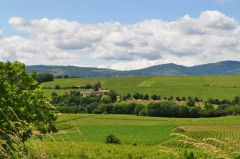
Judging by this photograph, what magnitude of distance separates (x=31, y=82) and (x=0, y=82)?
603 cm

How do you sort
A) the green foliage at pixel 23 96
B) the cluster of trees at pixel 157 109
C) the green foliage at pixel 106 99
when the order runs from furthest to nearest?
1. the green foliage at pixel 106 99
2. the cluster of trees at pixel 157 109
3. the green foliage at pixel 23 96

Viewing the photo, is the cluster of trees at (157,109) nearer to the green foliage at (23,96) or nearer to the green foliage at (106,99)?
the green foliage at (106,99)

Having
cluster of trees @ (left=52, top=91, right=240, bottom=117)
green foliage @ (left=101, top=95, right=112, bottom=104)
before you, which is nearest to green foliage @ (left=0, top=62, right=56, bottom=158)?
cluster of trees @ (left=52, top=91, right=240, bottom=117)

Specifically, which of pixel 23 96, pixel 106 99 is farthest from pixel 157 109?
pixel 23 96

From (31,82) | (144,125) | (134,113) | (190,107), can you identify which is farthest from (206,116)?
(31,82)

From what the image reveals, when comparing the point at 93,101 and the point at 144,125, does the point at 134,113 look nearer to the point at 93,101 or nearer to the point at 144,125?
the point at 93,101

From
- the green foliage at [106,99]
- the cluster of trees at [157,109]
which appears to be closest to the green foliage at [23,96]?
the cluster of trees at [157,109]

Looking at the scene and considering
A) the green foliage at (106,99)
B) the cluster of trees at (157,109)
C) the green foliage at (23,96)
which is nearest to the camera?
the green foliage at (23,96)

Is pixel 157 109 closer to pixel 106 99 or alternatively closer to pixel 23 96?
pixel 106 99

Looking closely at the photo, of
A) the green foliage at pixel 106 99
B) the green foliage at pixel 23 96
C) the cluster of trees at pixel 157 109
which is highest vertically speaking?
the green foliage at pixel 23 96

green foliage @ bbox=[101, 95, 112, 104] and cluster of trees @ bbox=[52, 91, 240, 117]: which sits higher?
green foliage @ bbox=[101, 95, 112, 104]

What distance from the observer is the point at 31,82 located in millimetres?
37281

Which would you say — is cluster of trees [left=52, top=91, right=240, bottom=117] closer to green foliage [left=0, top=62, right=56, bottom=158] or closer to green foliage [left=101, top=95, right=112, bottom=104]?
green foliage [left=101, top=95, right=112, bottom=104]

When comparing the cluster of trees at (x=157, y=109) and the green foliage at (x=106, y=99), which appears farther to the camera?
the green foliage at (x=106, y=99)
